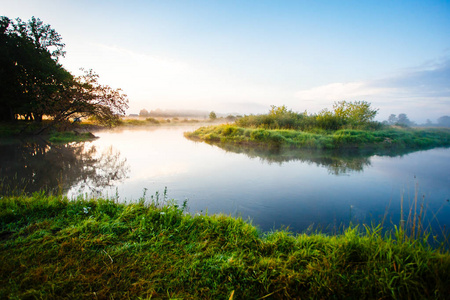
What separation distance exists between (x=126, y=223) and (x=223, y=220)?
1.55 meters

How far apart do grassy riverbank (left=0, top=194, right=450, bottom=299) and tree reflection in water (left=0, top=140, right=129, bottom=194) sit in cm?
263

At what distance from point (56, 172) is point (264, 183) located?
7.51m

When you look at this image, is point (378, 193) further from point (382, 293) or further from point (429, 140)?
point (429, 140)

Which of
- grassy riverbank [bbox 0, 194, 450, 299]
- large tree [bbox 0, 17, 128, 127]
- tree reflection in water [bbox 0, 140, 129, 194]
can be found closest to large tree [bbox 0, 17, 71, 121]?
large tree [bbox 0, 17, 128, 127]

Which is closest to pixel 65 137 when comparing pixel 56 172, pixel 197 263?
pixel 56 172

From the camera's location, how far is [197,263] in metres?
2.36

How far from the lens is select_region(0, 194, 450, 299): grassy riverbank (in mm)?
1990

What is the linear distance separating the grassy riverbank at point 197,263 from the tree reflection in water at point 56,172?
2.63 m

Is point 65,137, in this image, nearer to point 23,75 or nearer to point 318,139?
point 23,75

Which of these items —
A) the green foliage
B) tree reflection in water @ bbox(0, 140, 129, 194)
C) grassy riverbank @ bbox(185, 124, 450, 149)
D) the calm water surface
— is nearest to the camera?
the calm water surface

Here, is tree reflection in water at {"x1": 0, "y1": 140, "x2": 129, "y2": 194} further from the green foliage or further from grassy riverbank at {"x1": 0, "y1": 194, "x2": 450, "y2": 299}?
the green foliage

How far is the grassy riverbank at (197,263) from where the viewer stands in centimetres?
199

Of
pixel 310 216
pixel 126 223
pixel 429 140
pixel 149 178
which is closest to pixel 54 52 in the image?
pixel 149 178

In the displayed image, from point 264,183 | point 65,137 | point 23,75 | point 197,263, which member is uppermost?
point 23,75
